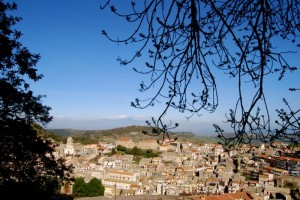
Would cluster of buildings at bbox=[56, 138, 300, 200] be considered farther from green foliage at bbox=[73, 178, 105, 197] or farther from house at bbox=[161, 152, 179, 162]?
green foliage at bbox=[73, 178, 105, 197]

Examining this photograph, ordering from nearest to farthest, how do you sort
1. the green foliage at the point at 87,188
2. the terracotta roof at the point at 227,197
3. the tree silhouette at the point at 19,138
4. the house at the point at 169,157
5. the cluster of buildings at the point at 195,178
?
the tree silhouette at the point at 19,138, the terracotta roof at the point at 227,197, the green foliage at the point at 87,188, the cluster of buildings at the point at 195,178, the house at the point at 169,157

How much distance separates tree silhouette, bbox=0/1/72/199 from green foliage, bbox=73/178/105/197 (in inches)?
1175

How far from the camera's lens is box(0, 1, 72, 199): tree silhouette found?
7.91m

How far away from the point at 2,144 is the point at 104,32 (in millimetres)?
6489

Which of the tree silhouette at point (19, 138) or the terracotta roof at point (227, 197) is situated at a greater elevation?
the tree silhouette at point (19, 138)

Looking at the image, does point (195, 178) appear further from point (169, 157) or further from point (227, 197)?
point (169, 157)

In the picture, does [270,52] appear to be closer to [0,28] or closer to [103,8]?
[103,8]

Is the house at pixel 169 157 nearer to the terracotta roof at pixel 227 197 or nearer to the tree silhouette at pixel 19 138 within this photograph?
the terracotta roof at pixel 227 197

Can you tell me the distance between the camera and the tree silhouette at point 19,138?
7906 mm

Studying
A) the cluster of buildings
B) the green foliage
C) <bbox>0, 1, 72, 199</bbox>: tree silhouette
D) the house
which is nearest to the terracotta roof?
the cluster of buildings

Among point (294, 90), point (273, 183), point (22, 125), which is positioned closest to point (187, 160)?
point (273, 183)

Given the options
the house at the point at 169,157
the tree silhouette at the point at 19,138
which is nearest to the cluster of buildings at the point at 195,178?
the house at the point at 169,157

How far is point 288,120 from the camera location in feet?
10.4

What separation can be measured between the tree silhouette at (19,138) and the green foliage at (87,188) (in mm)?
29845
